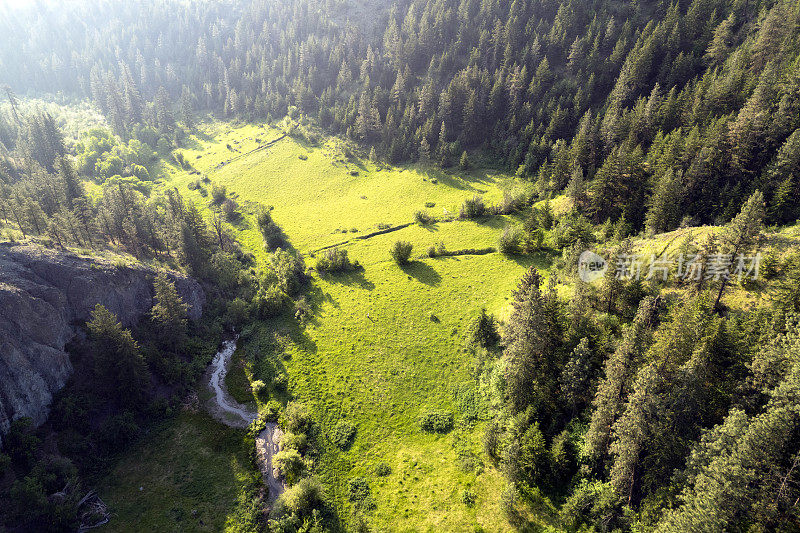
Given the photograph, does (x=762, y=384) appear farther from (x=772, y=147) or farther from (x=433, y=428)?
(x=772, y=147)

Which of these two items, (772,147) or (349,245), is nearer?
(772,147)

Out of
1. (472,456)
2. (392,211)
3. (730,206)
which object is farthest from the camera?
(392,211)

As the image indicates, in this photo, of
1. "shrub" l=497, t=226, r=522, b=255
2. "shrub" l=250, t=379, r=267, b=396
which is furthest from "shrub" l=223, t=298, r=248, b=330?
"shrub" l=497, t=226, r=522, b=255

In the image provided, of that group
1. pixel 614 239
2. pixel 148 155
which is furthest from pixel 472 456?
pixel 148 155

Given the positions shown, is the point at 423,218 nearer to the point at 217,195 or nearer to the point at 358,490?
the point at 217,195

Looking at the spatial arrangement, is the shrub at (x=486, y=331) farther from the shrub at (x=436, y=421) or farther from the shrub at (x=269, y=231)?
the shrub at (x=269, y=231)

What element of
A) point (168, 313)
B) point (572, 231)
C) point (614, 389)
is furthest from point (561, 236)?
point (168, 313)

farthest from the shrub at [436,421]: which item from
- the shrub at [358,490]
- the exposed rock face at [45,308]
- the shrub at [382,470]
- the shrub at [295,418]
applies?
the exposed rock face at [45,308]
